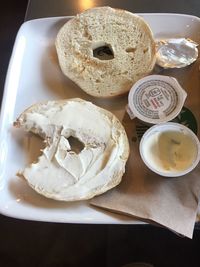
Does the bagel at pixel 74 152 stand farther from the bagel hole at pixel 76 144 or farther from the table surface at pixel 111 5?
the table surface at pixel 111 5

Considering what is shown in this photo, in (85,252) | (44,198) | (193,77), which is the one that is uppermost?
(193,77)

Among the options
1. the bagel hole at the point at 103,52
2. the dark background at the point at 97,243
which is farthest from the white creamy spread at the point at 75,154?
the dark background at the point at 97,243

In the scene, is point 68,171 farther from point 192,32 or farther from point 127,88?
point 192,32

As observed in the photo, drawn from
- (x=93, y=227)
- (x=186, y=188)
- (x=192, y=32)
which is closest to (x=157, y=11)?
(x=192, y=32)

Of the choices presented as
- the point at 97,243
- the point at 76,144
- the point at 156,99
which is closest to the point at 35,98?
the point at 76,144

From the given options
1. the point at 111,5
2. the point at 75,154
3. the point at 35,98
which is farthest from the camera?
the point at 111,5

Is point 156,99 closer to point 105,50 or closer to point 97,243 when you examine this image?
point 105,50
